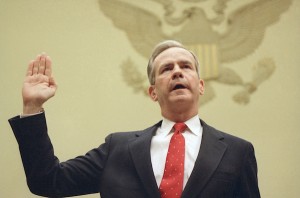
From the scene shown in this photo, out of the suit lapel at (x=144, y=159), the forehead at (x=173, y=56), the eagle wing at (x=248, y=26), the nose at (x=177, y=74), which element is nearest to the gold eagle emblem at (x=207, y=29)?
the eagle wing at (x=248, y=26)

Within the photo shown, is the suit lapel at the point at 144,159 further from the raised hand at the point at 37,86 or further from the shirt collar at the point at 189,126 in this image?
the raised hand at the point at 37,86

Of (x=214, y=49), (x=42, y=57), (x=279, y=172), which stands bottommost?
(x=279, y=172)

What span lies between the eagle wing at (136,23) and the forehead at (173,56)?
1.57 m

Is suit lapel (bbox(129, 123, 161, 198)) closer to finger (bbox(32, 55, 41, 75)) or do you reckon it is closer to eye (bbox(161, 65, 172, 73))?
eye (bbox(161, 65, 172, 73))

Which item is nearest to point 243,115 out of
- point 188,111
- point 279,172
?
point 279,172

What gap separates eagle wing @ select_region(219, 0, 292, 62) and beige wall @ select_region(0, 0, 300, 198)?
0.07 meters

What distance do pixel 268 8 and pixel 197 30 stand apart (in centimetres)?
65

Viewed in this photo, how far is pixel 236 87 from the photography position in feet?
11.0

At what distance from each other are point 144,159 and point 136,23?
211 centimetres

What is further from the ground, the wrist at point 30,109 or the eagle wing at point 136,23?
the eagle wing at point 136,23

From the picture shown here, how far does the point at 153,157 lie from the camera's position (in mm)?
1553

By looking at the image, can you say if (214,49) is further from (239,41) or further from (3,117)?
(3,117)

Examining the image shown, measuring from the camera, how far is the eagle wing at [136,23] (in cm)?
340

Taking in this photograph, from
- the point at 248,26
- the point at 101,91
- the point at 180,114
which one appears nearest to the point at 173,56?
the point at 180,114
